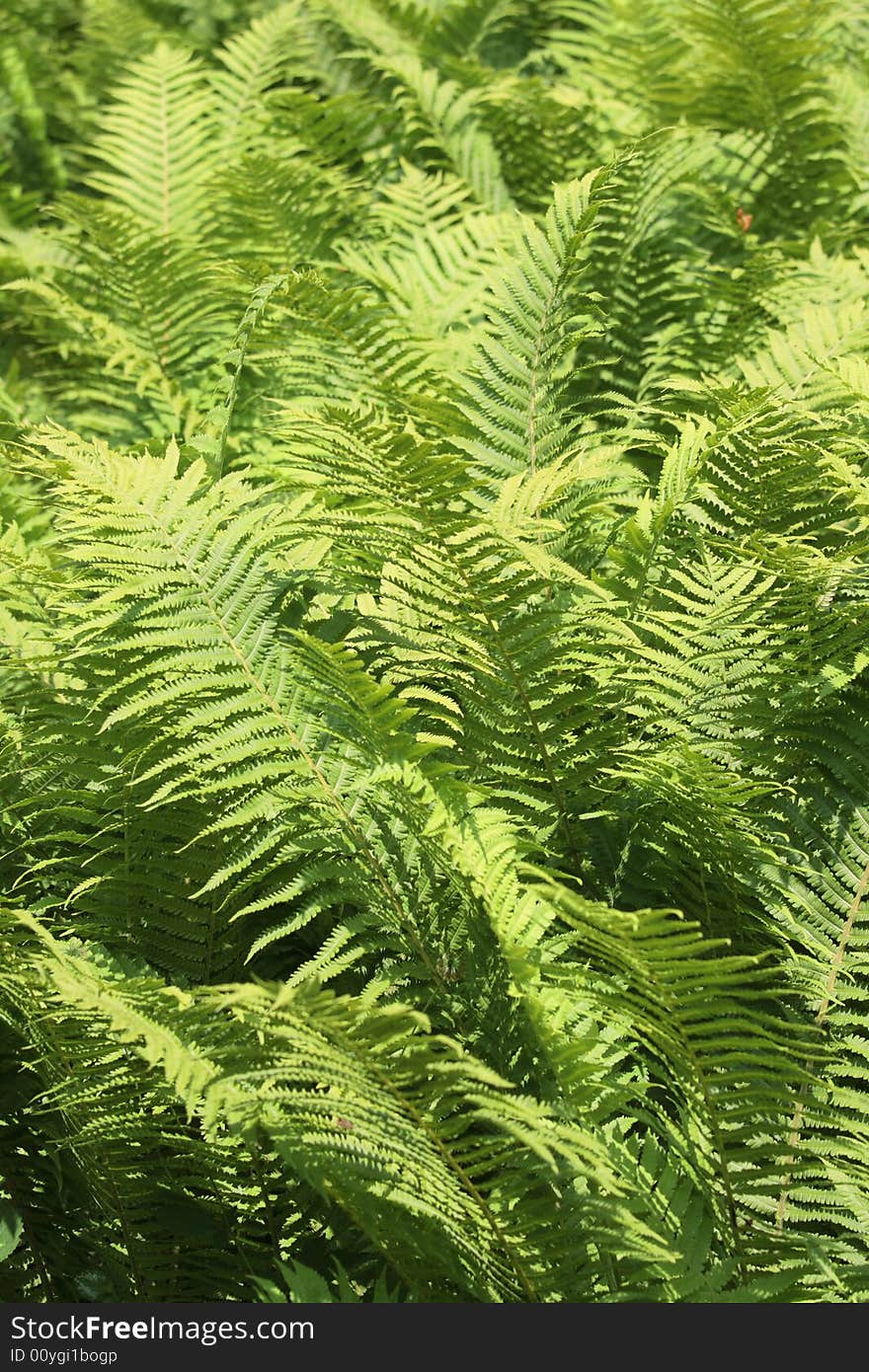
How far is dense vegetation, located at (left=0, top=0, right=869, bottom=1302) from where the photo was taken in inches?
54.9

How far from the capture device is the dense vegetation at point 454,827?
1395 millimetres

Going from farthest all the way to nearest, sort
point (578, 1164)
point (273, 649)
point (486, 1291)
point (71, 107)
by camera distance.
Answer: point (71, 107)
point (273, 649)
point (486, 1291)
point (578, 1164)

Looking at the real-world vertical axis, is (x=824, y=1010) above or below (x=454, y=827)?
below

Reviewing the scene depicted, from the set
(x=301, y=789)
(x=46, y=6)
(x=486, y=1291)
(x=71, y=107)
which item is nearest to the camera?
(x=486, y=1291)

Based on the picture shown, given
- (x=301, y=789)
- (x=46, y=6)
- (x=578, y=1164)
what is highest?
(x=46, y=6)

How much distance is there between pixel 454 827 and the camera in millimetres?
1485

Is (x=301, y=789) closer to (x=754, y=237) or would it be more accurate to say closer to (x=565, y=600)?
(x=565, y=600)

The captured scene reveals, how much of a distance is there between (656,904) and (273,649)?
0.60 m

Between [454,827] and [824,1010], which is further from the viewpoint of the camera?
[824,1010]

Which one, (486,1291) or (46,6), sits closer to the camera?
(486,1291)

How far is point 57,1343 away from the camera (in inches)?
56.7

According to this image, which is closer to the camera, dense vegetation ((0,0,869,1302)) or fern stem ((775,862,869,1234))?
dense vegetation ((0,0,869,1302))

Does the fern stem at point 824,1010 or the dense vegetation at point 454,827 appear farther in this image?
the fern stem at point 824,1010

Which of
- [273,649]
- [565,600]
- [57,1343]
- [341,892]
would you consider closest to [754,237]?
[565,600]
